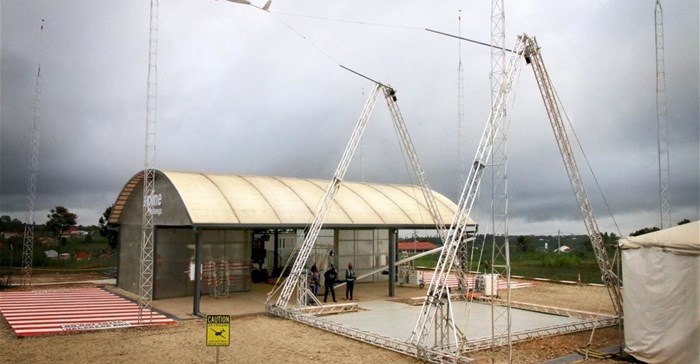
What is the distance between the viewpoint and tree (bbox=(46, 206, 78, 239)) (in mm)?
57250

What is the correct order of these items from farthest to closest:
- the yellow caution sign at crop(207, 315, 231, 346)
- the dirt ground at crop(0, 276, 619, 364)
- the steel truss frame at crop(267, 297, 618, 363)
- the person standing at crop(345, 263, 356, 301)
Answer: the person standing at crop(345, 263, 356, 301)
the dirt ground at crop(0, 276, 619, 364)
the steel truss frame at crop(267, 297, 618, 363)
the yellow caution sign at crop(207, 315, 231, 346)

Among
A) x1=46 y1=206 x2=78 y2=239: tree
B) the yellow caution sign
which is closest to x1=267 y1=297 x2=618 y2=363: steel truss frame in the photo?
the yellow caution sign

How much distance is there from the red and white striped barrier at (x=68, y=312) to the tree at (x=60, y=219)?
122 feet

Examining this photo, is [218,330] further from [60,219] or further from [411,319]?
[60,219]

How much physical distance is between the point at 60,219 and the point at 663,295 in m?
59.2

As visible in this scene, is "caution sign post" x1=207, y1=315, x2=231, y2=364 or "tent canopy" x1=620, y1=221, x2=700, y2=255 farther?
"tent canopy" x1=620, y1=221, x2=700, y2=255

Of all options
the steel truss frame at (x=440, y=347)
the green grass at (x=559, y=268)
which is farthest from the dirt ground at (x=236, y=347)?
the green grass at (x=559, y=268)

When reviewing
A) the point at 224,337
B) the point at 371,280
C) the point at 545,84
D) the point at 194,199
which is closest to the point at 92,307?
the point at 194,199

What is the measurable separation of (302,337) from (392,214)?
35.4ft

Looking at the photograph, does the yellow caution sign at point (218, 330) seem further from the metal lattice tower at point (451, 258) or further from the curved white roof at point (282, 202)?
the curved white roof at point (282, 202)

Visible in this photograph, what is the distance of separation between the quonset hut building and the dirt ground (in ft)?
14.1

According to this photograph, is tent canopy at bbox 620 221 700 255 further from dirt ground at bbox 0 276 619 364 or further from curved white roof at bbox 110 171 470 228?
curved white roof at bbox 110 171 470 228

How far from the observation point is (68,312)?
1808 cm

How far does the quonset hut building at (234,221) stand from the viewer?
19.6 metres
